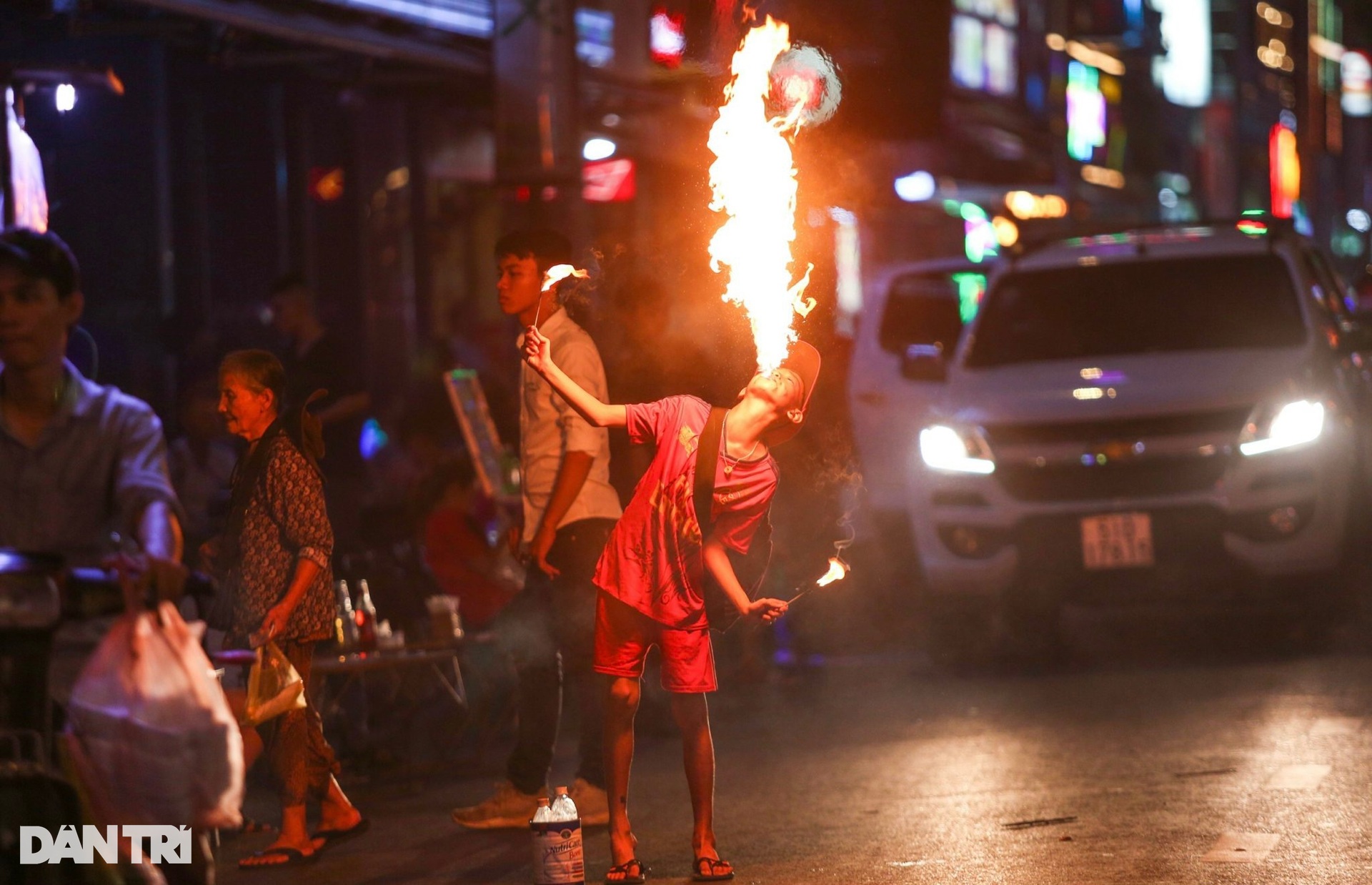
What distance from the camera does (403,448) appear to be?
555 inches

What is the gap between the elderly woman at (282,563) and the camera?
752 centimetres

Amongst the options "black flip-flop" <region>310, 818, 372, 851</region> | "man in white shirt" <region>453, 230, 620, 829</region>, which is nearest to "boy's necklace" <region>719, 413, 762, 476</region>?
"man in white shirt" <region>453, 230, 620, 829</region>

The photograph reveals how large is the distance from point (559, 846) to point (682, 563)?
103cm

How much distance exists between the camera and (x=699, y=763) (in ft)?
22.7

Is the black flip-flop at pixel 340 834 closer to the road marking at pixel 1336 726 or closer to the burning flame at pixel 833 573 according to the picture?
the burning flame at pixel 833 573

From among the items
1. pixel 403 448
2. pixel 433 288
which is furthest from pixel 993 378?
pixel 433 288

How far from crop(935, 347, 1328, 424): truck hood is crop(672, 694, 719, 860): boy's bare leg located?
4.96 meters

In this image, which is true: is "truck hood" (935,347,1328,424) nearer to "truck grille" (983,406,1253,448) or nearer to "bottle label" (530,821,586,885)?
"truck grille" (983,406,1253,448)

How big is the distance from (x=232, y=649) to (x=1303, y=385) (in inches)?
245

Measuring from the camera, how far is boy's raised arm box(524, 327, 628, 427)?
6758 millimetres

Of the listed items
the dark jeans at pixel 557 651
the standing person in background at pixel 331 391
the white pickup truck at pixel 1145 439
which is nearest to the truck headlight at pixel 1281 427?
the white pickup truck at pixel 1145 439

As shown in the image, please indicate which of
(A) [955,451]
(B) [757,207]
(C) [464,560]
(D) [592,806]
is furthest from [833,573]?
(A) [955,451]

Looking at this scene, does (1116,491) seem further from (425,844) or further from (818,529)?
(425,844)

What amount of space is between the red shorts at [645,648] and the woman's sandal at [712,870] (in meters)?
0.54
